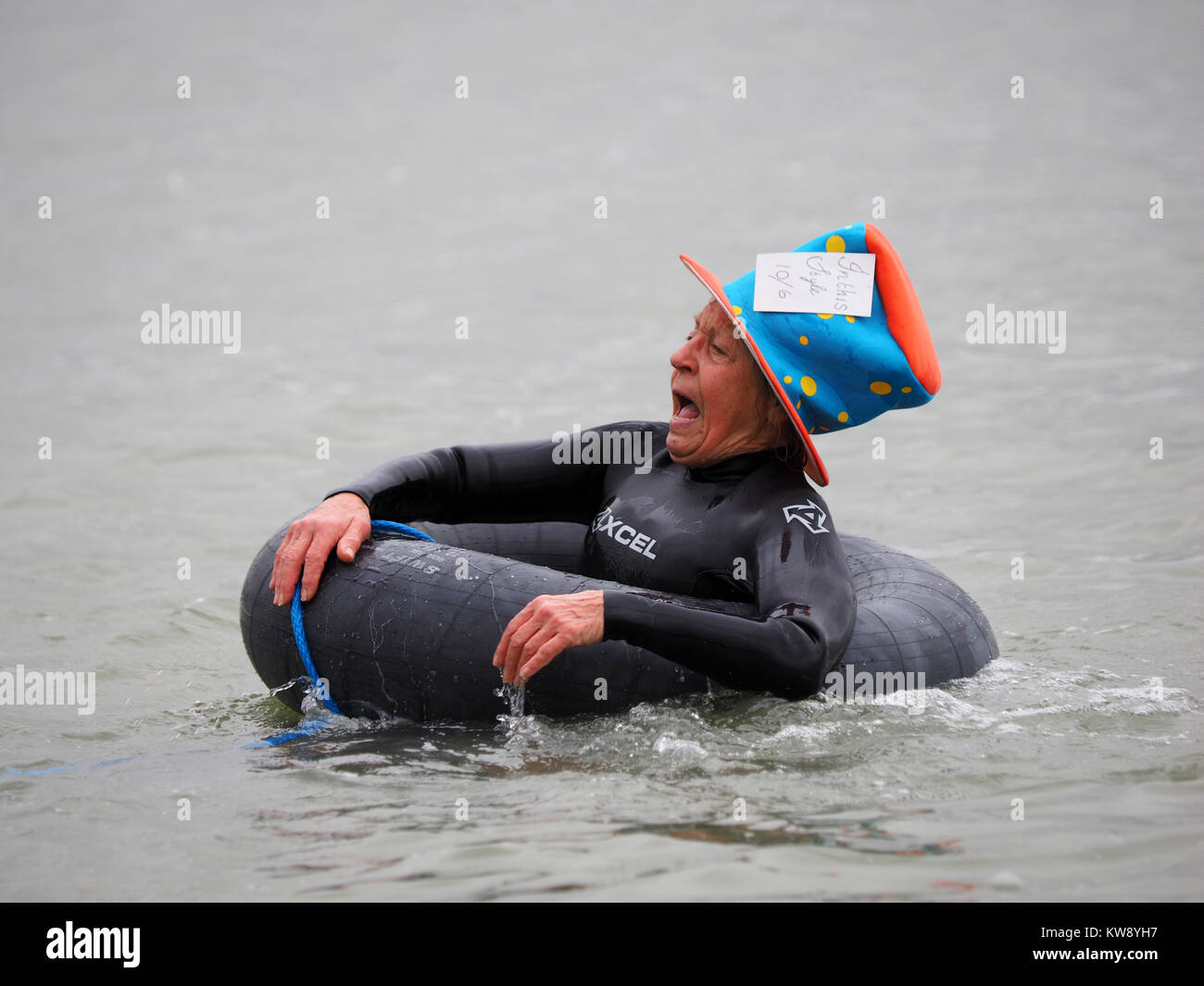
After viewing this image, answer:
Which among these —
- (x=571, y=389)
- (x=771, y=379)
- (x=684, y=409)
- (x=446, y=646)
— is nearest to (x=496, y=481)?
(x=684, y=409)

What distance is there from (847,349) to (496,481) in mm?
1229

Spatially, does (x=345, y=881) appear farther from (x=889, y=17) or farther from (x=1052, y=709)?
(x=889, y=17)

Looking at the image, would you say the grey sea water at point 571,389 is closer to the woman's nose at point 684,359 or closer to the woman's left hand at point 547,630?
the woman's left hand at point 547,630

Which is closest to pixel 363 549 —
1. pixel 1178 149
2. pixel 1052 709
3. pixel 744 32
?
pixel 1052 709

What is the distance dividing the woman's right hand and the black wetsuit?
193 mm

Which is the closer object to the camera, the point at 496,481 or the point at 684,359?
the point at 684,359

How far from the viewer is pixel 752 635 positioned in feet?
11.7

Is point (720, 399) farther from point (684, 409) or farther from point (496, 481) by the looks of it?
point (496, 481)

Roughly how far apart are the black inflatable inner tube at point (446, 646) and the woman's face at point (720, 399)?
1.57ft

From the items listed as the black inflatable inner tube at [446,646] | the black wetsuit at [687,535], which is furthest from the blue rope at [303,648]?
the black wetsuit at [687,535]

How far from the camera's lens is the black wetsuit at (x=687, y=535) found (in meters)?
3.58

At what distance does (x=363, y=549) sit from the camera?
4082 millimetres

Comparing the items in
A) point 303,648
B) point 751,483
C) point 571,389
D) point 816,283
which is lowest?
point 303,648
